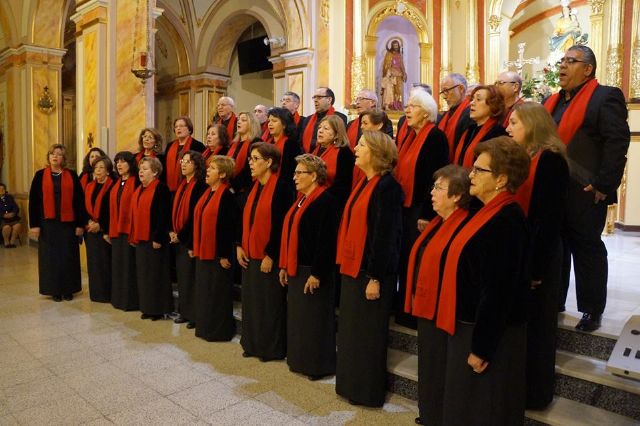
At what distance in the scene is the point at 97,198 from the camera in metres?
5.81

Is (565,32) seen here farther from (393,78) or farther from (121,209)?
(121,209)

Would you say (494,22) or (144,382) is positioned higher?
(494,22)

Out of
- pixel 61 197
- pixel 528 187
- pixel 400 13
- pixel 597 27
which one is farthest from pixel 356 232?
pixel 597 27

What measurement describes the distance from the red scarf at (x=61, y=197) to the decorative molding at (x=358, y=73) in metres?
5.29

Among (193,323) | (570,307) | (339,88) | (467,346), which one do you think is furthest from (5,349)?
(339,88)

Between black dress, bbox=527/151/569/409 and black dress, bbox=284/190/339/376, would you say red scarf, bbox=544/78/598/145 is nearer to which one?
black dress, bbox=527/151/569/409

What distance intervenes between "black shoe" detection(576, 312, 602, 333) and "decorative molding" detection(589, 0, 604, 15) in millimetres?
8036

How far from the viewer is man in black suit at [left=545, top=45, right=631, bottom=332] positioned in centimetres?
311

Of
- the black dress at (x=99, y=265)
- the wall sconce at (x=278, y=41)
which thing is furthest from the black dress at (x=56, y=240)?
the wall sconce at (x=278, y=41)

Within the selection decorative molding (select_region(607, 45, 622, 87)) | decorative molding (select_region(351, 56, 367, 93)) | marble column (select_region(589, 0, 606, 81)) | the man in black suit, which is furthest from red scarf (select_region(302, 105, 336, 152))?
marble column (select_region(589, 0, 606, 81))

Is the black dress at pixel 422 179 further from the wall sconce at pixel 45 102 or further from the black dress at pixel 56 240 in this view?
the wall sconce at pixel 45 102

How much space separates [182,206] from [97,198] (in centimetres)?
143

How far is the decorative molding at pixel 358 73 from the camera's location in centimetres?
962

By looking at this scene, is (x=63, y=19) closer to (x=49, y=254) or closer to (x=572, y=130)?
(x=49, y=254)
